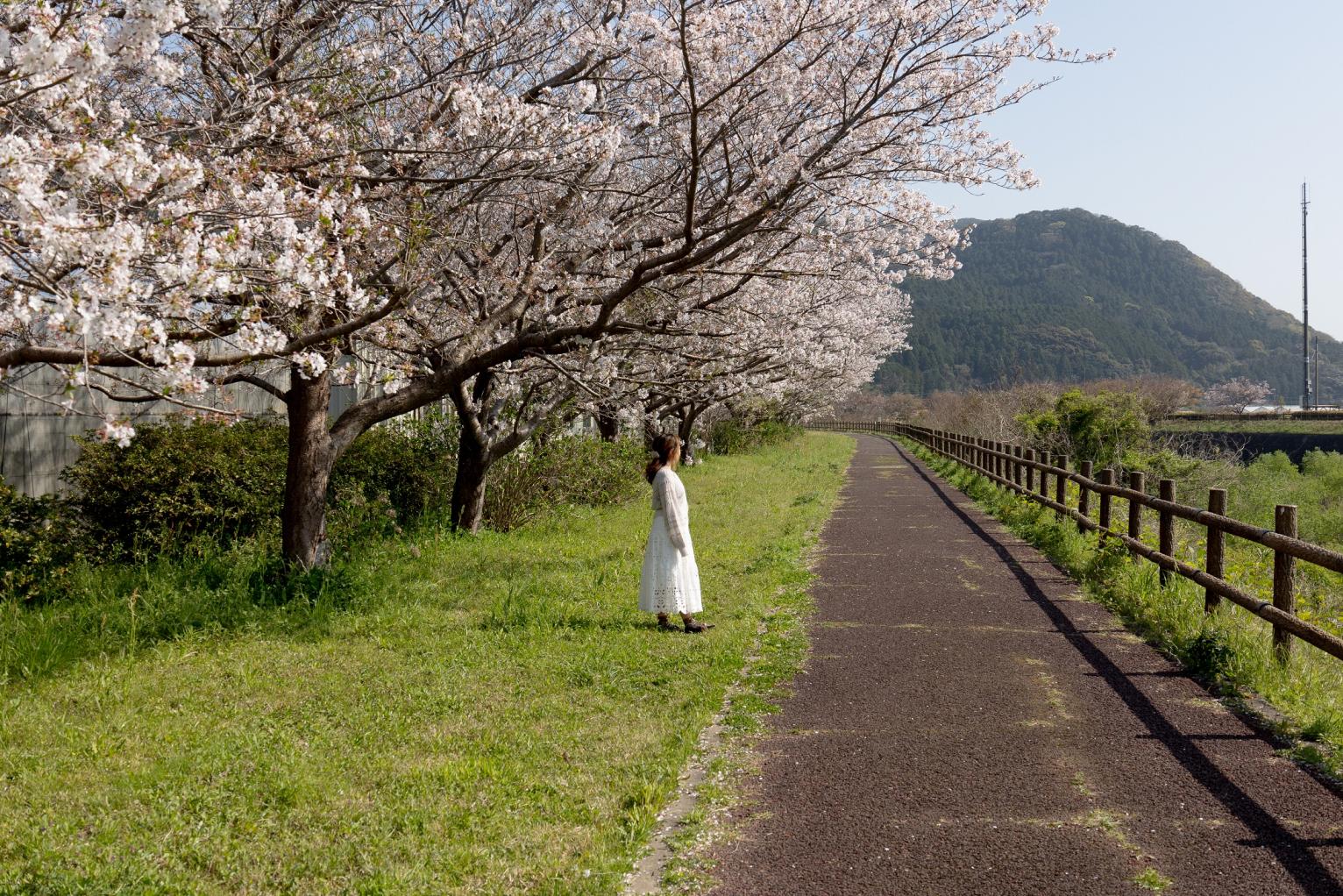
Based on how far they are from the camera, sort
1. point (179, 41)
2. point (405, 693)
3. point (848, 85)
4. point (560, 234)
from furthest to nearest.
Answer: point (560, 234)
point (848, 85)
point (179, 41)
point (405, 693)

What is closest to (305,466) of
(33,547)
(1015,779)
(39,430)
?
(33,547)

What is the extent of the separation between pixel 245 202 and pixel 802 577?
689 cm

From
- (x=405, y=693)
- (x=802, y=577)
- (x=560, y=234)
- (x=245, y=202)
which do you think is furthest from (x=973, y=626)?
(x=245, y=202)

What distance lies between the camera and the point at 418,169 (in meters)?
7.96

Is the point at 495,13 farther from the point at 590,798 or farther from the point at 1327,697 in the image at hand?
the point at 1327,697

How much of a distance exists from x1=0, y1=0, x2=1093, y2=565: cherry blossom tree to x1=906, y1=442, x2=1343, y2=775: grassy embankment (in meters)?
3.96

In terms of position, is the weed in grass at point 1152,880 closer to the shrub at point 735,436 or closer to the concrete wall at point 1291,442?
the shrub at point 735,436

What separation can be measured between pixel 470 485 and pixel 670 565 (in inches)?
186

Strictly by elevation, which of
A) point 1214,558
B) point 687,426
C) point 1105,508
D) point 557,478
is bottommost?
point 1214,558

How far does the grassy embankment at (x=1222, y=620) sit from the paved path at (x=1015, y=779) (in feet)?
0.91

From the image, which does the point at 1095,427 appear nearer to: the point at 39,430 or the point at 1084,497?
the point at 1084,497

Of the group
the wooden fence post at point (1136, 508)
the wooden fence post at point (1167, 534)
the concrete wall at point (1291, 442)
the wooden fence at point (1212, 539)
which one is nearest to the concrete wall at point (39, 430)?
the wooden fence at point (1212, 539)

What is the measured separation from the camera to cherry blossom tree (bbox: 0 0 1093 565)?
4633mm

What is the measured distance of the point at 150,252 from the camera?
4645mm
